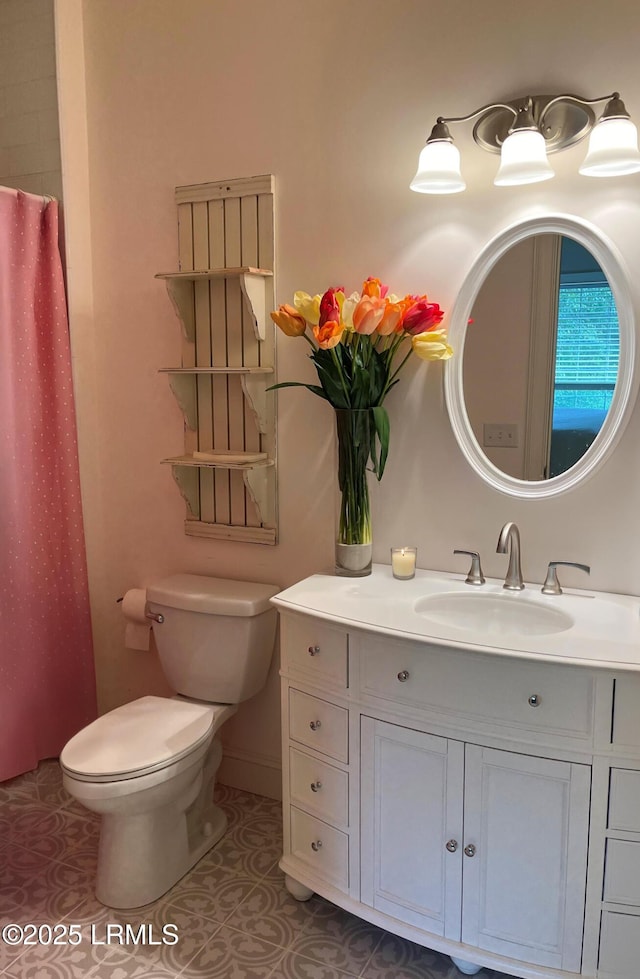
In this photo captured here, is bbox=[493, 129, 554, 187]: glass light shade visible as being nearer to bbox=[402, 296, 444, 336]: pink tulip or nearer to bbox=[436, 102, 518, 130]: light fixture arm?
bbox=[436, 102, 518, 130]: light fixture arm

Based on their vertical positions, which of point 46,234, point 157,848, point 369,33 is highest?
point 369,33

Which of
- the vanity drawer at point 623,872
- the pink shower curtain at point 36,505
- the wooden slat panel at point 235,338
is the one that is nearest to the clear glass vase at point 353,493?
the wooden slat panel at point 235,338

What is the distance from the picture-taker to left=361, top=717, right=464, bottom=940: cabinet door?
167 cm

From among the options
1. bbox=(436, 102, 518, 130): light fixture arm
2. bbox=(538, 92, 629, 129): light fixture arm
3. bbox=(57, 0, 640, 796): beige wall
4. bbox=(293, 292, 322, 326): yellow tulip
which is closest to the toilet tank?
bbox=(57, 0, 640, 796): beige wall

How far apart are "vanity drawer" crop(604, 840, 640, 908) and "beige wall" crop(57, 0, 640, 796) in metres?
0.61

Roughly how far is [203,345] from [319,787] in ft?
4.43

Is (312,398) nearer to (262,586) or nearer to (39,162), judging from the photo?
(262,586)

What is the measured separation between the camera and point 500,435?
6.44ft

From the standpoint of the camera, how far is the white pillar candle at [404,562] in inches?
79.4

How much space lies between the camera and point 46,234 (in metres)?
2.46

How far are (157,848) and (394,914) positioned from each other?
0.67m

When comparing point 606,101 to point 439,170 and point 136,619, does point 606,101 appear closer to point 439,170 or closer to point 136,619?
point 439,170

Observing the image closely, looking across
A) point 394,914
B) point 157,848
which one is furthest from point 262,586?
point 394,914

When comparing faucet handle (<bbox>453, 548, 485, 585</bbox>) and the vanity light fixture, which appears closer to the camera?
the vanity light fixture
